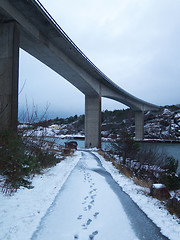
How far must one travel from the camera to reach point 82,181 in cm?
774

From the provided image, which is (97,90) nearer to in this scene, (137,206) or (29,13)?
(29,13)

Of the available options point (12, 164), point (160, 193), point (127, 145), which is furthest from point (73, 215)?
point (127, 145)

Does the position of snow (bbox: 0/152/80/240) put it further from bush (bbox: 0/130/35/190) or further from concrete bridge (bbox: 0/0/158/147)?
concrete bridge (bbox: 0/0/158/147)

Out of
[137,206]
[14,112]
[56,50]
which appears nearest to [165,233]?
[137,206]

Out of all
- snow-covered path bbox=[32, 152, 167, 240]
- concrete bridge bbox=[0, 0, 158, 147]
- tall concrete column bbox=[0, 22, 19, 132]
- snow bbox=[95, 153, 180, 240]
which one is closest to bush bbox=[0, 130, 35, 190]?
concrete bridge bbox=[0, 0, 158, 147]

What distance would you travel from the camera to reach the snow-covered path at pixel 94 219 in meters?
3.47

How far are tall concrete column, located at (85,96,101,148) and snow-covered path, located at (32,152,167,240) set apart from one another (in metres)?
25.4

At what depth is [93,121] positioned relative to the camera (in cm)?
3194

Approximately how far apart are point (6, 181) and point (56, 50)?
1612 cm

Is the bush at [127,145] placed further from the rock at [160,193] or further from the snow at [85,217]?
the rock at [160,193]

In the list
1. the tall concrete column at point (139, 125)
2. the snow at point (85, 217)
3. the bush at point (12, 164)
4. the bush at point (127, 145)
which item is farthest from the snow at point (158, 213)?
the tall concrete column at point (139, 125)

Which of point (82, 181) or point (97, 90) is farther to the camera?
point (97, 90)

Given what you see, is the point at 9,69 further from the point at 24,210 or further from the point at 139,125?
the point at 139,125

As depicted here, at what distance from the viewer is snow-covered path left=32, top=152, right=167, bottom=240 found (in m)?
3.47
